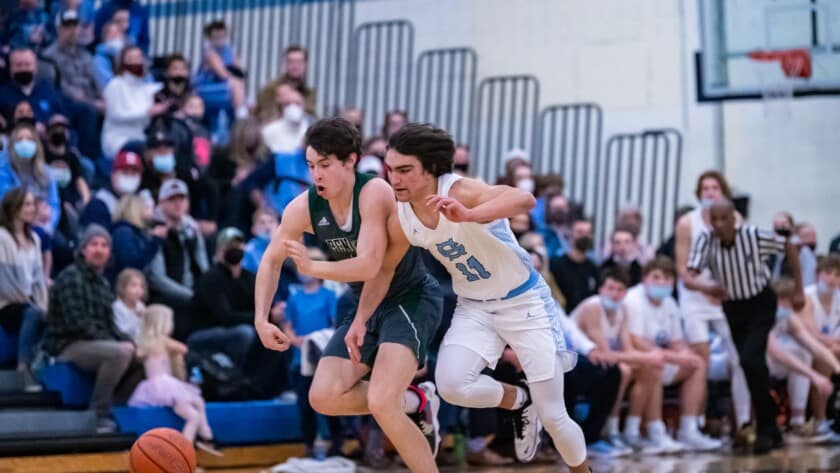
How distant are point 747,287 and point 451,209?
5.23 metres

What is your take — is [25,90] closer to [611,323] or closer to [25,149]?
[25,149]

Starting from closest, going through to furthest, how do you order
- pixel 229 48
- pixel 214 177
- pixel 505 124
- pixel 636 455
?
pixel 636 455
pixel 214 177
pixel 229 48
pixel 505 124

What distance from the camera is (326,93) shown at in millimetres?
16422

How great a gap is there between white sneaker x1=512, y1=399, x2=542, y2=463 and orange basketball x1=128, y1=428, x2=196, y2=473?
183 centimetres

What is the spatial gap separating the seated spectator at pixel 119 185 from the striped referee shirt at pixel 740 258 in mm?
4780

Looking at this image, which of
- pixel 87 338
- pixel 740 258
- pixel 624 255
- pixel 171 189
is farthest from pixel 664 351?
pixel 87 338

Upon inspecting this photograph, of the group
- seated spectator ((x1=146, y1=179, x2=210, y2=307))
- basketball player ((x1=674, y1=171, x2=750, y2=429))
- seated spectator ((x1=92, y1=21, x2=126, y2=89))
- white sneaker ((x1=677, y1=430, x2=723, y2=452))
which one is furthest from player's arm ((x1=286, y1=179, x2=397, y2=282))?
seated spectator ((x1=92, y1=21, x2=126, y2=89))

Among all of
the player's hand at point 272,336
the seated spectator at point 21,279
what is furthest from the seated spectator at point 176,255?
the player's hand at point 272,336

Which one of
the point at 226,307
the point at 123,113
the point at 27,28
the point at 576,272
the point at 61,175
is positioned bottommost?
the point at 226,307

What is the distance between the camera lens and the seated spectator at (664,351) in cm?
1125

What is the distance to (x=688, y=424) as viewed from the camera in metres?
11.4

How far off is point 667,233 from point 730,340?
3.86 metres

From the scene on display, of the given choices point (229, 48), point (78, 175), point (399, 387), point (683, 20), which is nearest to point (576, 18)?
point (683, 20)

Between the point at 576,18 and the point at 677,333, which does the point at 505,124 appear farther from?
the point at 677,333
